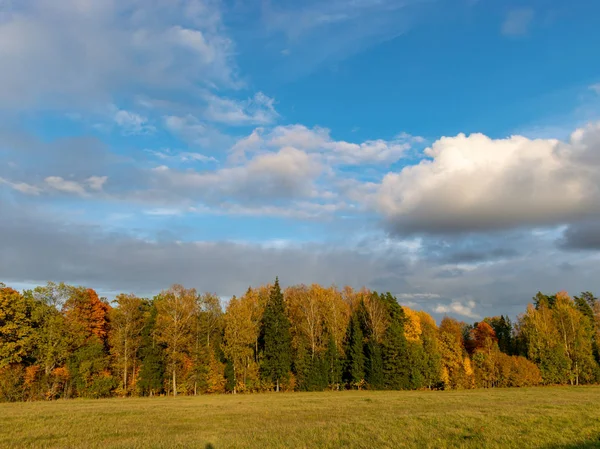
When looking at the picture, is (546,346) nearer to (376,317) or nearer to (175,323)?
(376,317)

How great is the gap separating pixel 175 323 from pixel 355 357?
102ft

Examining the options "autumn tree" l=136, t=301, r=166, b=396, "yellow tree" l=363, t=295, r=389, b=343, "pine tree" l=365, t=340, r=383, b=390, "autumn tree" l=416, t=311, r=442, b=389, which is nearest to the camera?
"autumn tree" l=136, t=301, r=166, b=396

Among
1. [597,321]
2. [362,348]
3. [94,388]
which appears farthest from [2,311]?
[597,321]

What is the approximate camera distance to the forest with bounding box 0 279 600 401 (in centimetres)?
5916

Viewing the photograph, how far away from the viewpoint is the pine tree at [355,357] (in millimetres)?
70500

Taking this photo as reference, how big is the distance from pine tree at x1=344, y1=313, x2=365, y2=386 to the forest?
19 centimetres

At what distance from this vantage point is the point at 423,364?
2825 inches

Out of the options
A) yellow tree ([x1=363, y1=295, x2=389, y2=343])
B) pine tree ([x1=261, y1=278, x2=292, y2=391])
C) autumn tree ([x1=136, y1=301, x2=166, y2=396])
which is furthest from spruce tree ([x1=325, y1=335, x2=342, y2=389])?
autumn tree ([x1=136, y1=301, x2=166, y2=396])

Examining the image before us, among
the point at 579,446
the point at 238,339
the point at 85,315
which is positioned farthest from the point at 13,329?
the point at 579,446

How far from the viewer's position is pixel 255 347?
242ft

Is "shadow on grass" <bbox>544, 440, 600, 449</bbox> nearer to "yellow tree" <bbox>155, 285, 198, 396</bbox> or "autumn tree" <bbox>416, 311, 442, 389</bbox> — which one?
"yellow tree" <bbox>155, 285, 198, 396</bbox>

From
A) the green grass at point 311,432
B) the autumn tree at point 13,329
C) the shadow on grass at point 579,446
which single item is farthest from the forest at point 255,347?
the shadow on grass at point 579,446

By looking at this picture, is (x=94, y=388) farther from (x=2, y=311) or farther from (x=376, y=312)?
(x=376, y=312)

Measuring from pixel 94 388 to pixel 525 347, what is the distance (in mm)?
78950
